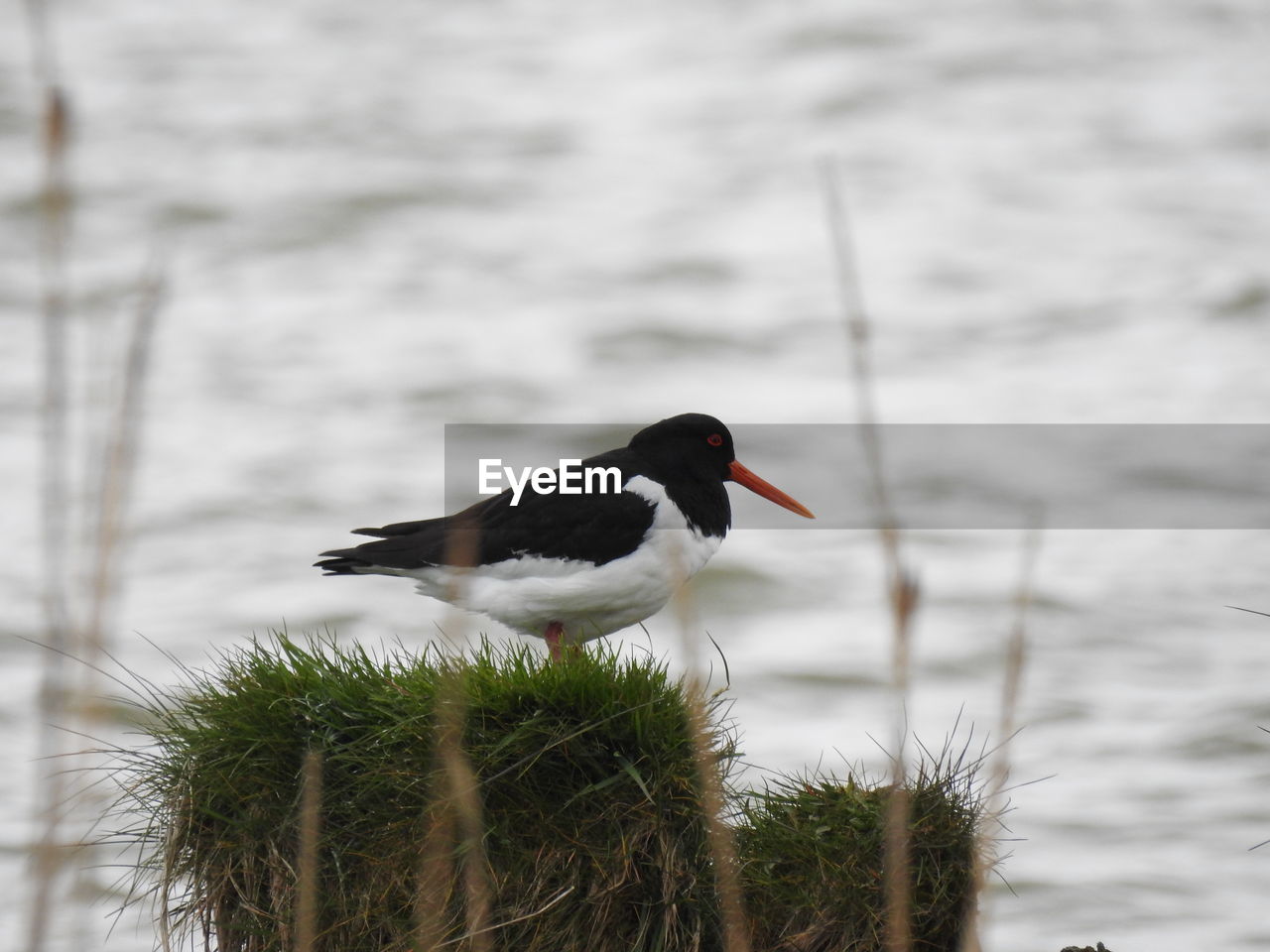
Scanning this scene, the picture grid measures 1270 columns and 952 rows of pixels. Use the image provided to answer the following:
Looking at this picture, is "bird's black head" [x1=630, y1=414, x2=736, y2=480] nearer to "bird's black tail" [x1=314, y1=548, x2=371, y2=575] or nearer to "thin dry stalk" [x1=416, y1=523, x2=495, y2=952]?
"bird's black tail" [x1=314, y1=548, x2=371, y2=575]

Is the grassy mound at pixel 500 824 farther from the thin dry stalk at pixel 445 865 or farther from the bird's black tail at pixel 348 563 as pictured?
the bird's black tail at pixel 348 563

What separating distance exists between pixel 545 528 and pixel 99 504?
155 inches

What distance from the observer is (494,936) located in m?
4.36

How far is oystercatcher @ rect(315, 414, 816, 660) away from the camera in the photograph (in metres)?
5.76

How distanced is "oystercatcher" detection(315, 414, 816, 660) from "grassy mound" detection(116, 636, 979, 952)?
1.06m

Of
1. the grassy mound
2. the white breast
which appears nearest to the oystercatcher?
the white breast

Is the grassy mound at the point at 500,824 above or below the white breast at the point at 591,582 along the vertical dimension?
below

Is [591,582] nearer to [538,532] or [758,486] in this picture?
[538,532]

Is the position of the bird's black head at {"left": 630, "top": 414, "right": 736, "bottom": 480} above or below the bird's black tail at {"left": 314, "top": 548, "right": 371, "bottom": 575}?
above

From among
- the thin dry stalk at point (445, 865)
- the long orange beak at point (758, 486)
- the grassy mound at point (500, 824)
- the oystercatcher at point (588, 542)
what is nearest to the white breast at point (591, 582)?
the oystercatcher at point (588, 542)

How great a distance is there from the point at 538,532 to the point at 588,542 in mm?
216

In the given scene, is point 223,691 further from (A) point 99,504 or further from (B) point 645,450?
(A) point 99,504

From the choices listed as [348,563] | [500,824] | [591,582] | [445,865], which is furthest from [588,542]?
[445,865]

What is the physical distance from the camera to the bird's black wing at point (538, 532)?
580cm
